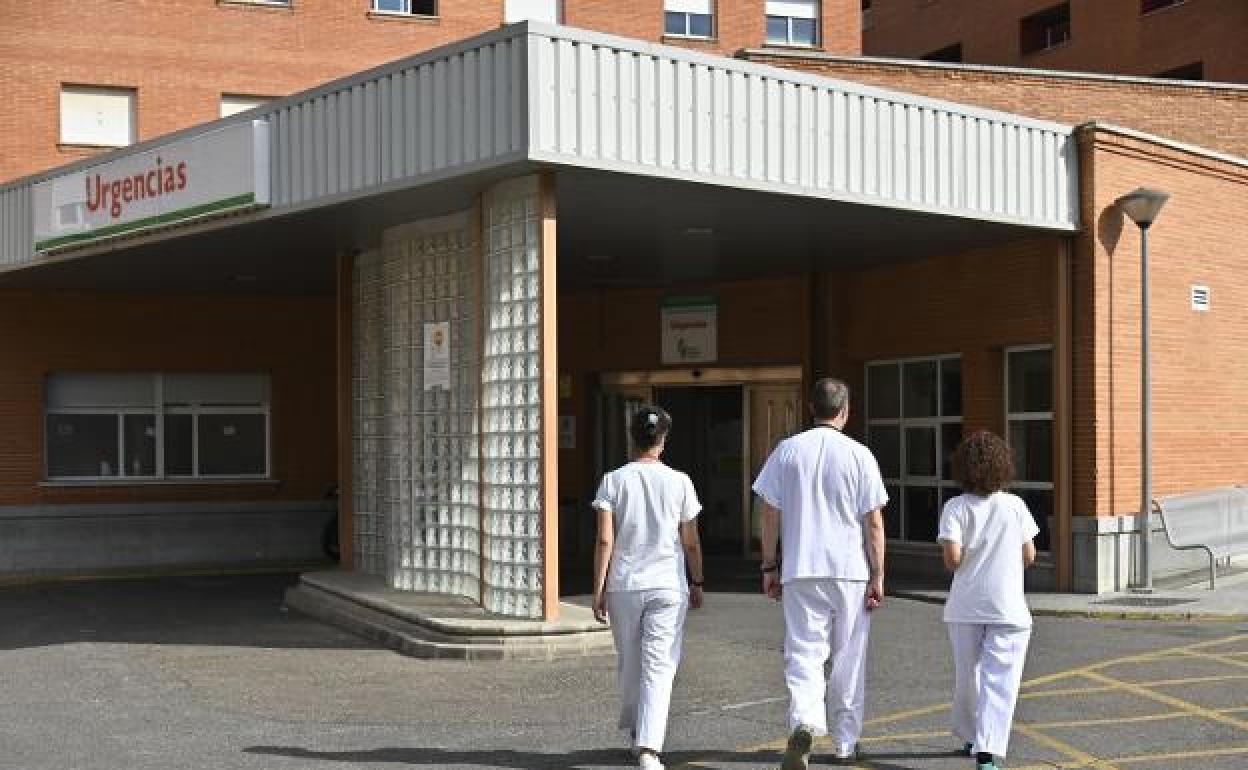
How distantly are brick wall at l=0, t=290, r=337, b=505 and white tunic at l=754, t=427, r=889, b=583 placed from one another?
14.5 meters

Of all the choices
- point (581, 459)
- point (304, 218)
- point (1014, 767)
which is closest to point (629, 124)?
point (304, 218)

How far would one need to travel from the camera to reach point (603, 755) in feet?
25.4

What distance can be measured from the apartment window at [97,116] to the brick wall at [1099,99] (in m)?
11.9

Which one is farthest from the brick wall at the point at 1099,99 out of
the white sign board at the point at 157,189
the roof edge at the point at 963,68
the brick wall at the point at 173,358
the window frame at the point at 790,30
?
the window frame at the point at 790,30

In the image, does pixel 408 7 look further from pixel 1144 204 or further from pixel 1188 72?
pixel 1188 72

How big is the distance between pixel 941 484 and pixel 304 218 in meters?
7.51

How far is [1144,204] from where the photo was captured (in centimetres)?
1438

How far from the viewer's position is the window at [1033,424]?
15.6 metres

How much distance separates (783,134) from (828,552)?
5956 mm

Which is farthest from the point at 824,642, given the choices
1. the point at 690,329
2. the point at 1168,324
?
the point at 690,329

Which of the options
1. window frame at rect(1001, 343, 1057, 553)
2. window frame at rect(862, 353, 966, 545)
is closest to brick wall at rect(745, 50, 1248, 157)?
window frame at rect(862, 353, 966, 545)

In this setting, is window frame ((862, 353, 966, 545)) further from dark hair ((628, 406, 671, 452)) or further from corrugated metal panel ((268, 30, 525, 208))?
dark hair ((628, 406, 671, 452))

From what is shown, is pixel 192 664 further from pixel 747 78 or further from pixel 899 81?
pixel 899 81

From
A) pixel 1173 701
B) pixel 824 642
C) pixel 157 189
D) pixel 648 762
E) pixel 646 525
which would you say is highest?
pixel 157 189
